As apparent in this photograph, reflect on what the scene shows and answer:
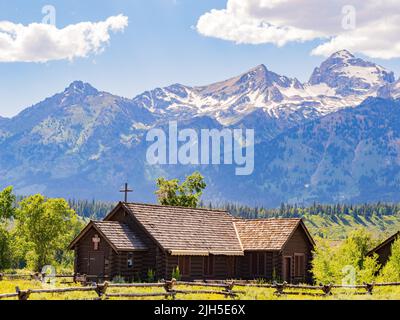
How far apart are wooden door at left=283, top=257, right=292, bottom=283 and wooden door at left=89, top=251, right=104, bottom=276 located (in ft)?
53.8

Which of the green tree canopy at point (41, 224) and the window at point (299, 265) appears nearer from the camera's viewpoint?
the window at point (299, 265)

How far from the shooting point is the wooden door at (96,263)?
195ft

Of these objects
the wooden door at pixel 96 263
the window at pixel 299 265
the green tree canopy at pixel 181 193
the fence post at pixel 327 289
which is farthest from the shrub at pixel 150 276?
the green tree canopy at pixel 181 193

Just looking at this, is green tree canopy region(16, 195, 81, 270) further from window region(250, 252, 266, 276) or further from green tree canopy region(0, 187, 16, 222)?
window region(250, 252, 266, 276)

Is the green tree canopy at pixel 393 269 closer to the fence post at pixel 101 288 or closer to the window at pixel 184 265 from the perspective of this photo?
the window at pixel 184 265

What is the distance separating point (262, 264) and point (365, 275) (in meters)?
14.5

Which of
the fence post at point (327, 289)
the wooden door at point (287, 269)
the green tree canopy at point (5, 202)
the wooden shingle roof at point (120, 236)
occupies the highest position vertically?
the green tree canopy at point (5, 202)

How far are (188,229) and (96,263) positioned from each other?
28.4ft

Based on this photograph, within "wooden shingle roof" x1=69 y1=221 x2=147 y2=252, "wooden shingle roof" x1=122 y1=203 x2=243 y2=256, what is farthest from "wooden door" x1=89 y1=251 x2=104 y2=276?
"wooden shingle roof" x1=122 y1=203 x2=243 y2=256

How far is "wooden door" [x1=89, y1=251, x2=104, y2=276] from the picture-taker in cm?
5928

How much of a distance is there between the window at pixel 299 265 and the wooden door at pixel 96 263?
1807 centimetres
